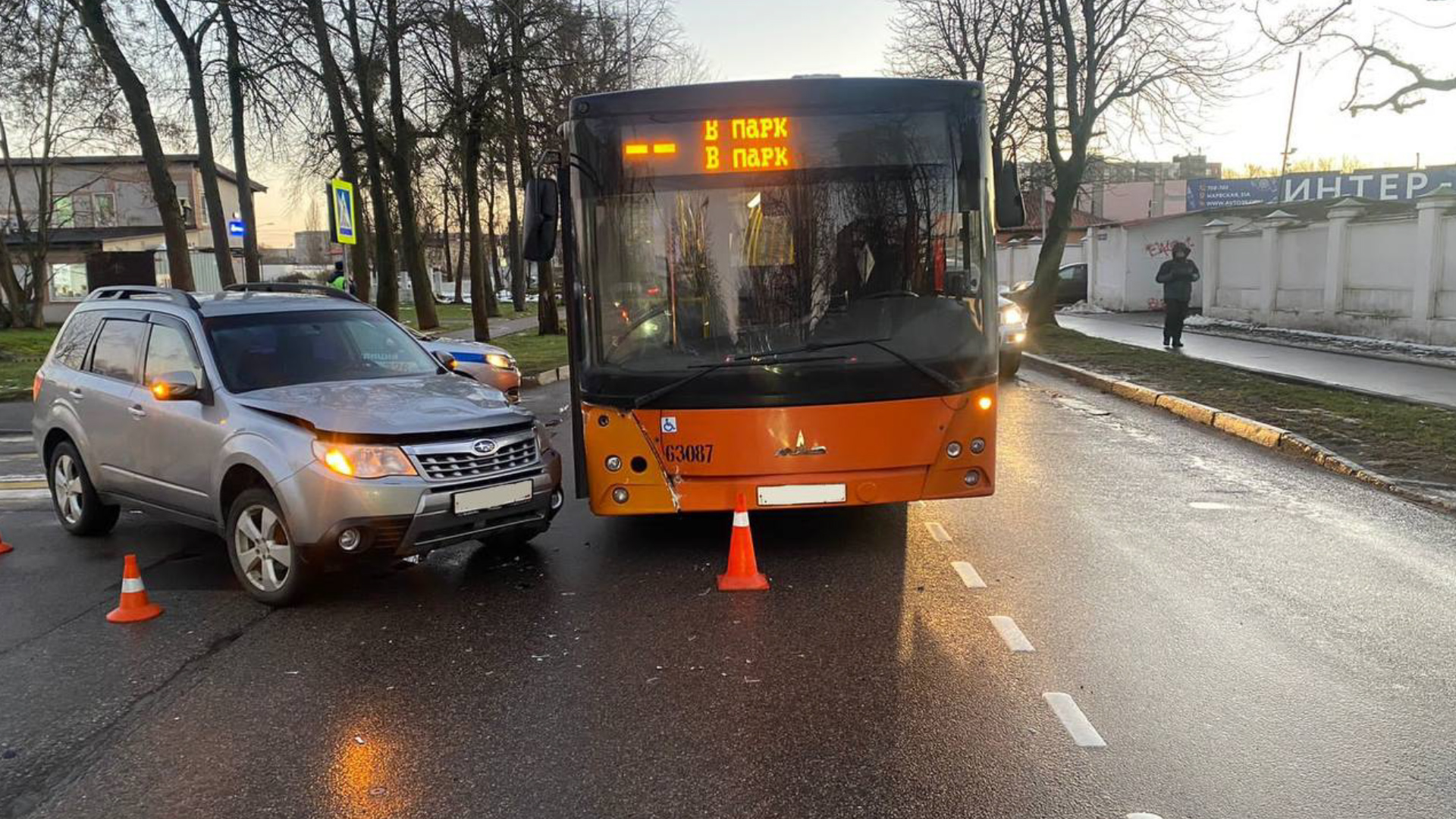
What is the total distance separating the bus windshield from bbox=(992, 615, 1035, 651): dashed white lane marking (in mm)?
1509

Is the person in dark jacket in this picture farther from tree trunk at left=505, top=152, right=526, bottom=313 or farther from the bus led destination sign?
the bus led destination sign

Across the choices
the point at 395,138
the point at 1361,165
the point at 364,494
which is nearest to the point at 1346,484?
the point at 364,494

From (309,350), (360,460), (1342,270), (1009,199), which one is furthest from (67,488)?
(1342,270)

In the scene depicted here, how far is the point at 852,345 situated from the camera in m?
6.20

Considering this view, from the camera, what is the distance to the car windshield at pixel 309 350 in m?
6.37

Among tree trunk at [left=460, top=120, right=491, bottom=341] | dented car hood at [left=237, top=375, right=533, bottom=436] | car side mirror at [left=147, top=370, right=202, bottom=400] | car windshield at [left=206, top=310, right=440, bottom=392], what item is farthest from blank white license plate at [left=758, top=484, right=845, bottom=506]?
tree trunk at [left=460, top=120, right=491, bottom=341]

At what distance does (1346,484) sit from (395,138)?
61.5ft

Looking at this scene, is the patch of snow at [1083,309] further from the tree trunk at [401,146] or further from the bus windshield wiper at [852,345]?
the bus windshield wiper at [852,345]

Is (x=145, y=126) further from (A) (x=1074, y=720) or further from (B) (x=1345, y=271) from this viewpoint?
(B) (x=1345, y=271)

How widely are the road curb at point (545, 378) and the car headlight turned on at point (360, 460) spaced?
10.8 metres

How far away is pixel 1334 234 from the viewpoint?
69.1 feet

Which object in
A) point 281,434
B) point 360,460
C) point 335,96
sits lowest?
point 360,460

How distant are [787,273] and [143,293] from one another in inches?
181

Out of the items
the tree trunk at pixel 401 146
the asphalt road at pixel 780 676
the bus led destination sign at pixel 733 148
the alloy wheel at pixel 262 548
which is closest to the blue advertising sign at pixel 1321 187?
the tree trunk at pixel 401 146
